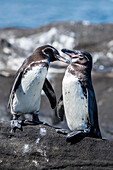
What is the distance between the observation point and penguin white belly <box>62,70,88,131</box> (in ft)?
15.9

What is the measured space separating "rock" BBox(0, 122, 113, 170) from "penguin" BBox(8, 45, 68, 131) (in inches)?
15.2

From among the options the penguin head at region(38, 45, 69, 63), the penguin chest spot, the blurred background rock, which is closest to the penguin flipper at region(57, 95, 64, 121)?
the penguin chest spot

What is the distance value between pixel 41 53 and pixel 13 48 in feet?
25.4

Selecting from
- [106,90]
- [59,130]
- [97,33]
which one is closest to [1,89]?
[106,90]

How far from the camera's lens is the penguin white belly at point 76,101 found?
4840 millimetres

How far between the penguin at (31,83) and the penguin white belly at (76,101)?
38 cm

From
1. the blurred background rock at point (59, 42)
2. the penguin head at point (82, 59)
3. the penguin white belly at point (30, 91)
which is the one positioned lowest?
the penguin white belly at point (30, 91)

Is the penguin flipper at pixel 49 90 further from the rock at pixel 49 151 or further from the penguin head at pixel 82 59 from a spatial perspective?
the rock at pixel 49 151

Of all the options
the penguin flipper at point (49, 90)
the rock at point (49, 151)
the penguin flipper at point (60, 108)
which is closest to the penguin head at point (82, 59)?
the penguin flipper at point (60, 108)

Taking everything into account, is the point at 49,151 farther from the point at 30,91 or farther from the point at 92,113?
the point at 30,91

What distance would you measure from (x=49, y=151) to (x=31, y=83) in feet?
3.03

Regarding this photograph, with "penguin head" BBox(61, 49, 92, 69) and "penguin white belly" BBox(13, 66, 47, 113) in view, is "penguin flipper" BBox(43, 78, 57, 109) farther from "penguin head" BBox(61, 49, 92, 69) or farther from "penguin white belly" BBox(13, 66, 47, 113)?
"penguin head" BBox(61, 49, 92, 69)

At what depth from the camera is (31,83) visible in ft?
16.7

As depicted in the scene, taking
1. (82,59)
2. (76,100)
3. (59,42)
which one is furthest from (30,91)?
(59,42)
